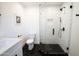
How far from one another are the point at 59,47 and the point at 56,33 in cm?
41

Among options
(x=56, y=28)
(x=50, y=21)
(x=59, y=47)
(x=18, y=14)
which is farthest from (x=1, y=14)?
(x=59, y=47)

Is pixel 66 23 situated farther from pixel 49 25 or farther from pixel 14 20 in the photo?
pixel 14 20

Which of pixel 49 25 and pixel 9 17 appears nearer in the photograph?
pixel 9 17

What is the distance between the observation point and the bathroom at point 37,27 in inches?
59.6

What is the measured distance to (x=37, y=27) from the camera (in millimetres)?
1919

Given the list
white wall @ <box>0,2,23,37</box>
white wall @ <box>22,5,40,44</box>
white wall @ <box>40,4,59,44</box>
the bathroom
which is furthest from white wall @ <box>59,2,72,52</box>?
white wall @ <box>0,2,23,37</box>

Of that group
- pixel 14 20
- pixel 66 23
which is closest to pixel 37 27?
pixel 14 20

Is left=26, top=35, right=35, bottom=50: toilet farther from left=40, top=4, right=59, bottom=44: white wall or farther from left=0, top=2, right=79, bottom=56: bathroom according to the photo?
left=40, top=4, right=59, bottom=44: white wall

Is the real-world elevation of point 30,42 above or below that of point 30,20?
below

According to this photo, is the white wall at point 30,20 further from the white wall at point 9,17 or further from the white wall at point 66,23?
the white wall at point 66,23

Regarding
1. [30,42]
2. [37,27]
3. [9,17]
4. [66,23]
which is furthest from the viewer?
[66,23]

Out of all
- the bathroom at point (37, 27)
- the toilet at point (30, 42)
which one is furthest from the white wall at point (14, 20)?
the toilet at point (30, 42)

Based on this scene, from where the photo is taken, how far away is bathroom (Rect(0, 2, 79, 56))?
151cm

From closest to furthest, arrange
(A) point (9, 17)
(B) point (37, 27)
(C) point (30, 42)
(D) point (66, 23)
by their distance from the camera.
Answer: (A) point (9, 17), (C) point (30, 42), (B) point (37, 27), (D) point (66, 23)
